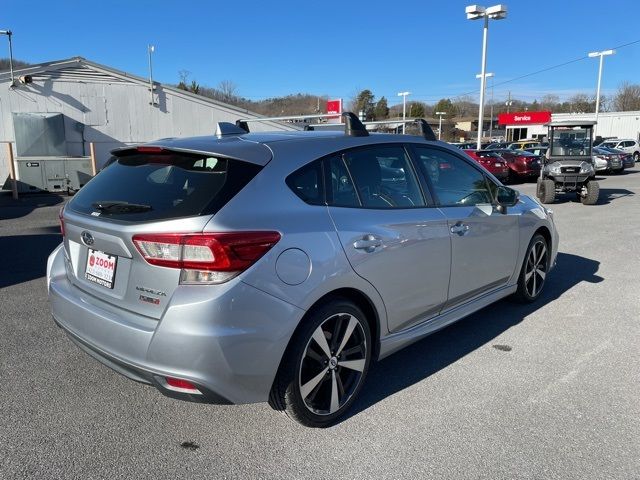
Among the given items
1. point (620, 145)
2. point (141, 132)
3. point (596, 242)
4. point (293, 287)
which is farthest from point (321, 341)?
point (620, 145)

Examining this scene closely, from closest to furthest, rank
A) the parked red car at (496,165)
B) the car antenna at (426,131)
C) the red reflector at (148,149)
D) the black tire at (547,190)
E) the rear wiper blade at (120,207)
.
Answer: the rear wiper blade at (120,207) < the red reflector at (148,149) < the car antenna at (426,131) < the black tire at (547,190) < the parked red car at (496,165)

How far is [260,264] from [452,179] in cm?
215

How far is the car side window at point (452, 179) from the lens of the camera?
383 cm

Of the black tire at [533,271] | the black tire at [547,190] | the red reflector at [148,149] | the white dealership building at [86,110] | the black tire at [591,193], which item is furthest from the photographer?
the white dealership building at [86,110]

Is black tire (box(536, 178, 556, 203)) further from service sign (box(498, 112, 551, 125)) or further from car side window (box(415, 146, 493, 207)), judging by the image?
service sign (box(498, 112, 551, 125))

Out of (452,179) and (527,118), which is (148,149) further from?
(527,118)

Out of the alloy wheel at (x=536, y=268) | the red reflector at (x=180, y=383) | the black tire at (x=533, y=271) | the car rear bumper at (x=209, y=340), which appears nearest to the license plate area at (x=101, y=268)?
the car rear bumper at (x=209, y=340)

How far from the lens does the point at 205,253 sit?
7.96ft

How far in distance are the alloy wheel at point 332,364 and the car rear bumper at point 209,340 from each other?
28 centimetres

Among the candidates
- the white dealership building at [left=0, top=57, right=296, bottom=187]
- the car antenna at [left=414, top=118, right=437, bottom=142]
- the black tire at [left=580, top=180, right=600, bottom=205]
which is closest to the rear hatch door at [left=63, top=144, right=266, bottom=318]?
the car antenna at [left=414, top=118, right=437, bottom=142]

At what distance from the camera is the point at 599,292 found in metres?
5.69

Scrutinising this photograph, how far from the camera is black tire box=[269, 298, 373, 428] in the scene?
2.74 metres

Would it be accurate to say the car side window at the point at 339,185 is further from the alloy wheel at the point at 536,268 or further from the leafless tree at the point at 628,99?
the leafless tree at the point at 628,99

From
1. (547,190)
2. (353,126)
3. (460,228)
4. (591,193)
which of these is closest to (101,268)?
(353,126)
